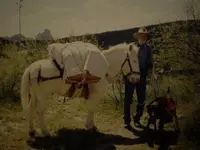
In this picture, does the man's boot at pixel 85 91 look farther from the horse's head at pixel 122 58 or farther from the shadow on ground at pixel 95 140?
the shadow on ground at pixel 95 140

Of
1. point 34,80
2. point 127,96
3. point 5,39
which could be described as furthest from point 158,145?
point 5,39

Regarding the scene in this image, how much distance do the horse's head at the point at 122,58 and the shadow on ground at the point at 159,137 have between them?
1.41m

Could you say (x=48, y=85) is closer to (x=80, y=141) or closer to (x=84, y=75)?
(x=84, y=75)

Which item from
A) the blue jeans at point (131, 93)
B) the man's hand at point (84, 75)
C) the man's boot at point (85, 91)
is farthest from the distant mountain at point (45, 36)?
the man's hand at point (84, 75)

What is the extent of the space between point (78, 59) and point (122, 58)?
3.62 ft

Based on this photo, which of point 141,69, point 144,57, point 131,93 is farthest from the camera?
point 131,93

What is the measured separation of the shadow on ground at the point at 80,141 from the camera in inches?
224

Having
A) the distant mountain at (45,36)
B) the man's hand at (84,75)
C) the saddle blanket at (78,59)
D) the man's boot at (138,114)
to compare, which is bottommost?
the man's boot at (138,114)


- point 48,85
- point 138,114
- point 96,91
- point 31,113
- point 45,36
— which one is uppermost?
point 45,36

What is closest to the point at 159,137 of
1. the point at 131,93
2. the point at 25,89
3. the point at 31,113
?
the point at 131,93

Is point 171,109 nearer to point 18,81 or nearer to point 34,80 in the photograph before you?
point 34,80

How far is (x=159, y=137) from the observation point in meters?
6.07

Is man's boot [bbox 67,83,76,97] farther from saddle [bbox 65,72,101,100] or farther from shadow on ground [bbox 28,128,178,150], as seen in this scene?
shadow on ground [bbox 28,128,178,150]

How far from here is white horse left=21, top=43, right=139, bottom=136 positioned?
5992 millimetres
